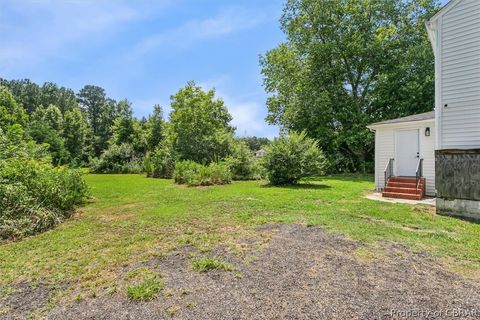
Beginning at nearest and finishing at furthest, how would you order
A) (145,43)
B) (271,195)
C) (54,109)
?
(271,195)
(145,43)
(54,109)

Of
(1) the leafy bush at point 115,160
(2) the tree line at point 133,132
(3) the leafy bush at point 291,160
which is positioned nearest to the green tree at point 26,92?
(2) the tree line at point 133,132

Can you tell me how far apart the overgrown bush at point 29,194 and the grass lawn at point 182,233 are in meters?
0.40

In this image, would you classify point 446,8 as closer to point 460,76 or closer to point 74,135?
point 460,76

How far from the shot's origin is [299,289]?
315 centimetres

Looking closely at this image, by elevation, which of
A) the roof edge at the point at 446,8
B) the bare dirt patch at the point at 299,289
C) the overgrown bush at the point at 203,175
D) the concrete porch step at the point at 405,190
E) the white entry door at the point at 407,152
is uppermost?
the roof edge at the point at 446,8

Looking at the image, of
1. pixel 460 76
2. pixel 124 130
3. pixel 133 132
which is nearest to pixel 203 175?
pixel 460 76

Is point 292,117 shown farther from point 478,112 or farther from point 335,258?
point 335,258

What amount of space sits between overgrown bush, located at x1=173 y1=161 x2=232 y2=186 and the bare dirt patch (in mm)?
9671

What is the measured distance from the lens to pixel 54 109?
35.7 metres

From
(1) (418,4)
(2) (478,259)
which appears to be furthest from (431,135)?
(1) (418,4)

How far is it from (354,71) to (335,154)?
20.5 ft

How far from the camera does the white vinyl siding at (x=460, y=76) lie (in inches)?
285

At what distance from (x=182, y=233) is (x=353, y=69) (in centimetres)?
2019

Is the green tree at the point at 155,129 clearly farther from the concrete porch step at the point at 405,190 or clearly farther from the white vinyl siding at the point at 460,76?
the white vinyl siding at the point at 460,76
